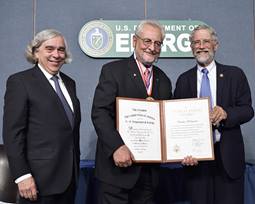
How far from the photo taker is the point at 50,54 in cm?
180

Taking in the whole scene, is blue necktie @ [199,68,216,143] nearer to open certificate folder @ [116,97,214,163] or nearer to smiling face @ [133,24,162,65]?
open certificate folder @ [116,97,214,163]

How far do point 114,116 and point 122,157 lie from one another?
0.83 ft

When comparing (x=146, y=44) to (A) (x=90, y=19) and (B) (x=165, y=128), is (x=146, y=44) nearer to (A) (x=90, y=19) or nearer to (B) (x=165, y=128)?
(B) (x=165, y=128)

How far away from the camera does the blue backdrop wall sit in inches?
121

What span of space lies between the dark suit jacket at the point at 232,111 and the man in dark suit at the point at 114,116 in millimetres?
313

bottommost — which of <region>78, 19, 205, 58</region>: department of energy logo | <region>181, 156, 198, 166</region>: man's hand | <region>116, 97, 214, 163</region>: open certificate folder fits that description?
<region>181, 156, 198, 166</region>: man's hand

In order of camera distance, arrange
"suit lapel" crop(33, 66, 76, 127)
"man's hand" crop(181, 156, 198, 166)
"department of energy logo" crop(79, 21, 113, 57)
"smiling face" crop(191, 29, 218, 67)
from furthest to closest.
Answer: "department of energy logo" crop(79, 21, 113, 57)
"smiling face" crop(191, 29, 218, 67)
"man's hand" crop(181, 156, 198, 166)
"suit lapel" crop(33, 66, 76, 127)

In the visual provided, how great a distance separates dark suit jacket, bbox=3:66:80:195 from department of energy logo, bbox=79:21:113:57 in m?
1.33

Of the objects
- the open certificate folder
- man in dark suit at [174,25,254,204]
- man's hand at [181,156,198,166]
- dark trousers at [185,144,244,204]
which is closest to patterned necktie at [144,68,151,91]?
the open certificate folder

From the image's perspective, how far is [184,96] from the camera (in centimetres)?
213

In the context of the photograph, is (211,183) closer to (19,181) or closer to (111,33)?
(19,181)

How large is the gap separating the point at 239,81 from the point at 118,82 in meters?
0.71

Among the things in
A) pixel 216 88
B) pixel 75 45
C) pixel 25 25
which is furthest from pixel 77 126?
pixel 25 25

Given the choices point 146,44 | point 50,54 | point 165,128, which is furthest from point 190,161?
point 50,54
